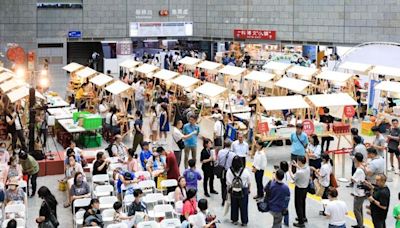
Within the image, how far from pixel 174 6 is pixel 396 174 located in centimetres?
2137

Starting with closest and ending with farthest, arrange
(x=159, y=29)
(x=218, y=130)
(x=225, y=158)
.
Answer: (x=225, y=158) < (x=218, y=130) < (x=159, y=29)

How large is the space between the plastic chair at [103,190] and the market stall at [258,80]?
12917 mm

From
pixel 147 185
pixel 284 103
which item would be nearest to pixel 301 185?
pixel 147 185

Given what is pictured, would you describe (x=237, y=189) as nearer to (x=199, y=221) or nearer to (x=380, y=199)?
(x=199, y=221)

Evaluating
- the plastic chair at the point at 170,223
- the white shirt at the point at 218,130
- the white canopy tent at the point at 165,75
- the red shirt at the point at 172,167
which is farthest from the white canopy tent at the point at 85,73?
the plastic chair at the point at 170,223

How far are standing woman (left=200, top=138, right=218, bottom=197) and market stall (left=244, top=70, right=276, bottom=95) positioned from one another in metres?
10.6

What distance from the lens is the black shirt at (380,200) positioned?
1070cm

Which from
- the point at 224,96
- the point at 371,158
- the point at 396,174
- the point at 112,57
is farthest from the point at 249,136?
the point at 112,57

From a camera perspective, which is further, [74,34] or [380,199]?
[74,34]

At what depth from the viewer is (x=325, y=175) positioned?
12523 millimetres

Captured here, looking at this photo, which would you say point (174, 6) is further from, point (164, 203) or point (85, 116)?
point (164, 203)

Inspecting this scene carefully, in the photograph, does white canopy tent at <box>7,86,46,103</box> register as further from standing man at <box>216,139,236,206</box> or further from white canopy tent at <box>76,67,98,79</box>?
standing man at <box>216,139,236,206</box>

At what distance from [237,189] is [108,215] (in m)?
2.45

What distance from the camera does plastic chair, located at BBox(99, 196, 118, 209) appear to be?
1184 cm
